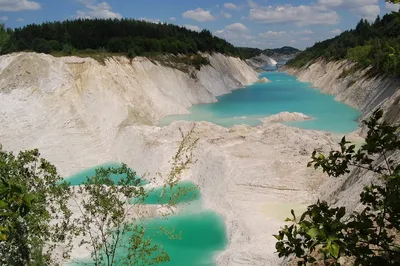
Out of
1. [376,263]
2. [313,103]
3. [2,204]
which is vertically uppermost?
[313,103]

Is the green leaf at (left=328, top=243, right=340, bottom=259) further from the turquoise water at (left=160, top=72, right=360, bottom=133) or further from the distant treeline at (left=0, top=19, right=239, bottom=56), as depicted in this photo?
the distant treeline at (left=0, top=19, right=239, bottom=56)

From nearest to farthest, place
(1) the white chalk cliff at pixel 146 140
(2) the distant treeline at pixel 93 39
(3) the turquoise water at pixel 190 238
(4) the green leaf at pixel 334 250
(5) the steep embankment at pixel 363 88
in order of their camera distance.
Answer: (4) the green leaf at pixel 334 250, (3) the turquoise water at pixel 190 238, (1) the white chalk cliff at pixel 146 140, (5) the steep embankment at pixel 363 88, (2) the distant treeline at pixel 93 39

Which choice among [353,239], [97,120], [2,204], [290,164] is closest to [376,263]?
[353,239]

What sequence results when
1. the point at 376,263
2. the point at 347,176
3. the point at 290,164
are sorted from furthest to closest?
the point at 290,164
the point at 347,176
the point at 376,263

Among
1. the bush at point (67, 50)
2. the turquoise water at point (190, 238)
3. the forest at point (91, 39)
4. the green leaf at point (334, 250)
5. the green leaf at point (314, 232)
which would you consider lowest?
the green leaf at point (334, 250)

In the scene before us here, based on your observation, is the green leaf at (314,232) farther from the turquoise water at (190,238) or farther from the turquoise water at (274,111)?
the turquoise water at (274,111)

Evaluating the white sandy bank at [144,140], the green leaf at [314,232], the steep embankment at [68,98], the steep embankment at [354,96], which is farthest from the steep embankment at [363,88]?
the green leaf at [314,232]

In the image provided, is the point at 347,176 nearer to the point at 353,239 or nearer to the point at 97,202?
the point at 97,202

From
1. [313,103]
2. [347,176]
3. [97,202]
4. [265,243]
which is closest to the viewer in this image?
[97,202]
